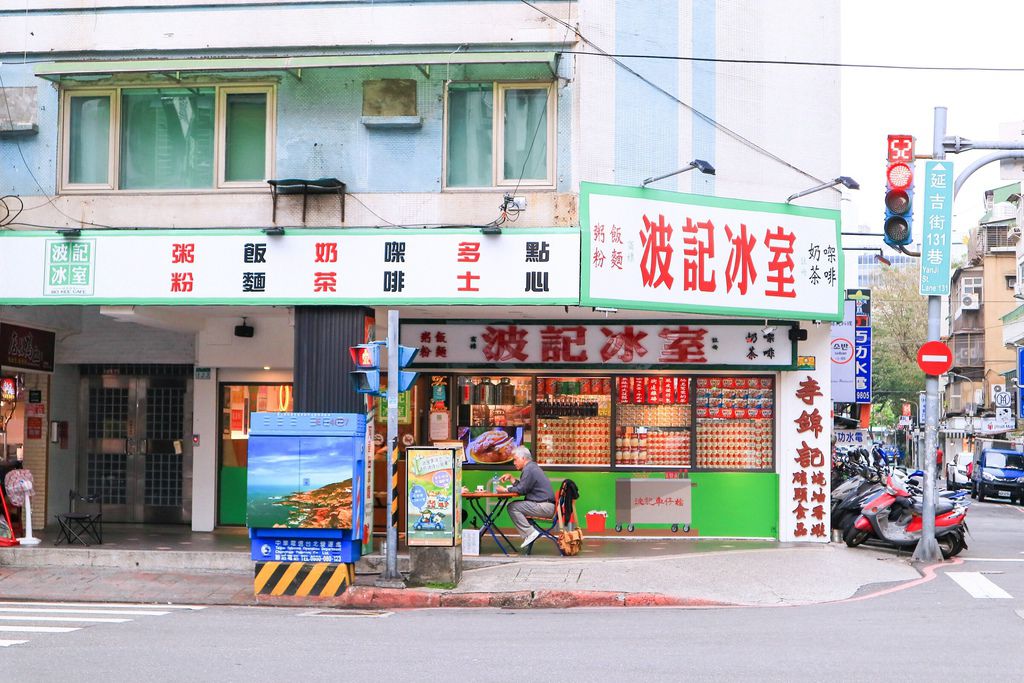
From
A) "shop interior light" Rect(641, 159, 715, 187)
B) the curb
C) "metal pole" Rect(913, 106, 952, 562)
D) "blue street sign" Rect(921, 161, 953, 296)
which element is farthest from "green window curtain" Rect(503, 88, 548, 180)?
the curb

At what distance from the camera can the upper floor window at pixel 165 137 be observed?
16938 mm

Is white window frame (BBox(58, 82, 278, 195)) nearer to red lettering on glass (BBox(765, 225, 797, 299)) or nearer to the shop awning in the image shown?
the shop awning

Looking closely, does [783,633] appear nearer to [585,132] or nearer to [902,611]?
[902,611]

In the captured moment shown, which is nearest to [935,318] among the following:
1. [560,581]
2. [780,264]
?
[780,264]

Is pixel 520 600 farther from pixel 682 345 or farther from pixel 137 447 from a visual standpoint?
pixel 137 447

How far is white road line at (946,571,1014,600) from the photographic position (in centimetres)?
1377

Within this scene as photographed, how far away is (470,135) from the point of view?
54.9 feet

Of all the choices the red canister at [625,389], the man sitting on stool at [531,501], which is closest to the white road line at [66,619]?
the man sitting on stool at [531,501]

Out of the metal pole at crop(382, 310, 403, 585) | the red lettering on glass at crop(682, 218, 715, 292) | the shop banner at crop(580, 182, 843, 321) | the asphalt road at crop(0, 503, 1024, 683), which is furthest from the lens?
the red lettering on glass at crop(682, 218, 715, 292)

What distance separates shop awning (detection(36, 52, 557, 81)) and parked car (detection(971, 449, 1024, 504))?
29053 mm

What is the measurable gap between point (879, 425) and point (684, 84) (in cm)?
9681

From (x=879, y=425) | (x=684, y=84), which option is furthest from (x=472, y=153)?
(x=879, y=425)

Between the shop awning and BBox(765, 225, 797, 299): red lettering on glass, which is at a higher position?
the shop awning

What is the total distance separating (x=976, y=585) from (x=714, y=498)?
4.60m
